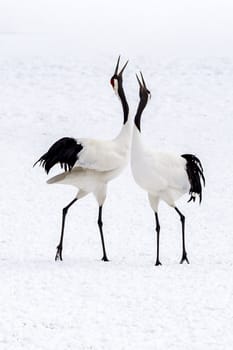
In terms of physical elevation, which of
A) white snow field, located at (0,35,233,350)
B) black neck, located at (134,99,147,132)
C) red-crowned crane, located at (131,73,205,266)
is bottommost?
white snow field, located at (0,35,233,350)

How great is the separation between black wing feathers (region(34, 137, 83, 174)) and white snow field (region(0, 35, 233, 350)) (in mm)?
1381

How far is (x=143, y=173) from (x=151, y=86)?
70.7ft

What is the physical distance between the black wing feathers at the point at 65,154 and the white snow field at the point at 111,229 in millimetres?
1381

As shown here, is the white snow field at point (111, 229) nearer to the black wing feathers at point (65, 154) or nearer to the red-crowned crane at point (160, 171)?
the red-crowned crane at point (160, 171)

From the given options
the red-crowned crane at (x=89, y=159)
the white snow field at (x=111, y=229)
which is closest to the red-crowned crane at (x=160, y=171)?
the red-crowned crane at (x=89, y=159)

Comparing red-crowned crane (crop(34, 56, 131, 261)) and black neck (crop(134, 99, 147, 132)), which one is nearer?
red-crowned crane (crop(34, 56, 131, 261))

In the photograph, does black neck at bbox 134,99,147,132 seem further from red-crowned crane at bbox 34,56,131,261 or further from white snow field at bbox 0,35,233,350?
white snow field at bbox 0,35,233,350

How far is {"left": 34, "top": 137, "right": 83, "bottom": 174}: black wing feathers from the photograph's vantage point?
399 inches

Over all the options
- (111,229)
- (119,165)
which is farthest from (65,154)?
(111,229)

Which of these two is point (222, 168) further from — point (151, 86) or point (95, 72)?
point (95, 72)

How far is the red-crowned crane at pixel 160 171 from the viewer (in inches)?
404

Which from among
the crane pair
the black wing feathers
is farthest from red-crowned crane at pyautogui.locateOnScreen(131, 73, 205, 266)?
the black wing feathers

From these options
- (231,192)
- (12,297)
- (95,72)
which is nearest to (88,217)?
(231,192)

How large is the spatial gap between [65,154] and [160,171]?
1337 mm
